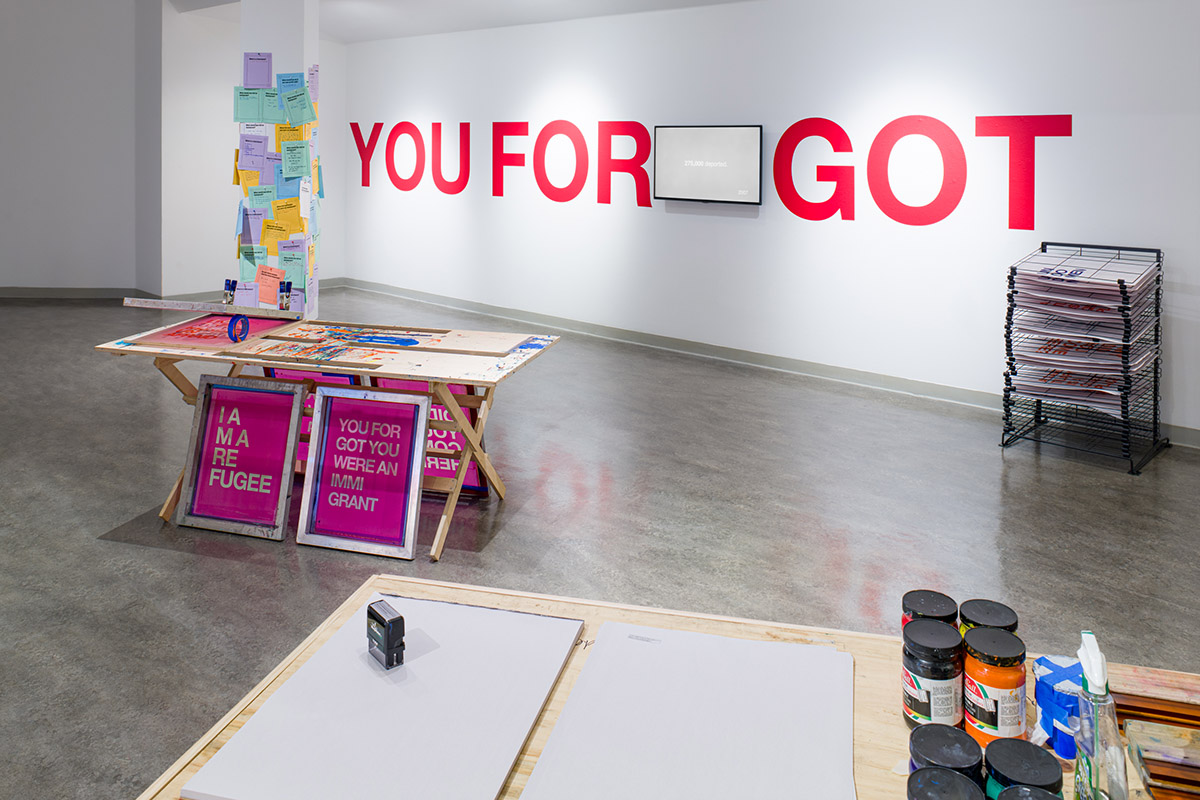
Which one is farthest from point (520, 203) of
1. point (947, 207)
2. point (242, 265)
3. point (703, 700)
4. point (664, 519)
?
point (703, 700)

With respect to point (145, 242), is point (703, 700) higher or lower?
lower

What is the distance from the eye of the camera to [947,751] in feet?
3.83

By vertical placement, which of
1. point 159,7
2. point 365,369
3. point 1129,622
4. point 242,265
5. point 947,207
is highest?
point 159,7

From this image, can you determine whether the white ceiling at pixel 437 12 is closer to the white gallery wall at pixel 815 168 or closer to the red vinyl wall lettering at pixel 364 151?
the white gallery wall at pixel 815 168

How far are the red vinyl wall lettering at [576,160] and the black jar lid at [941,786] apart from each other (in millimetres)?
8056

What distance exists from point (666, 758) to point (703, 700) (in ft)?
0.51

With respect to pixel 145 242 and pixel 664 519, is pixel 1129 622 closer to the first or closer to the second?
pixel 664 519

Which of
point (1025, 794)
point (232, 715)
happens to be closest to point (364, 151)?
point (232, 715)

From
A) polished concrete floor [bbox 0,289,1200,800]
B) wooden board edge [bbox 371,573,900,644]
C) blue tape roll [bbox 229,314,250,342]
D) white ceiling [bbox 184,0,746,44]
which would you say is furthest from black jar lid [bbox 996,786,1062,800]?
white ceiling [bbox 184,0,746,44]

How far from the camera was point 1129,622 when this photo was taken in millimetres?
3473

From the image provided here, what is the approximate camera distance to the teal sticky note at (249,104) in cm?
583

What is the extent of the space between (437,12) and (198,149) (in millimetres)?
3167

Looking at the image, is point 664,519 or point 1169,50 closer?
point 664,519

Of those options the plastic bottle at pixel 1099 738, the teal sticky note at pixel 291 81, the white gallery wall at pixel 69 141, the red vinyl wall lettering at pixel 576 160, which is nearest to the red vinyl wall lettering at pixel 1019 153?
the red vinyl wall lettering at pixel 576 160
